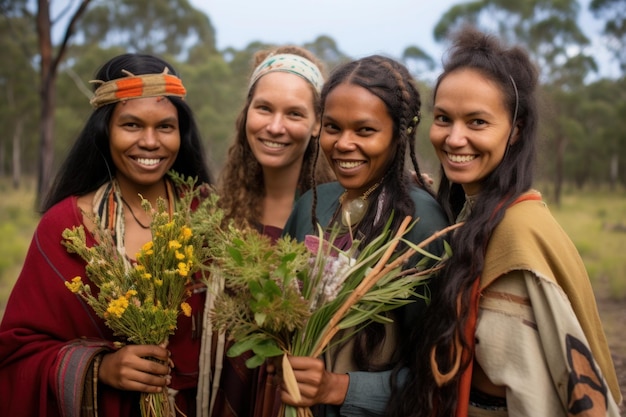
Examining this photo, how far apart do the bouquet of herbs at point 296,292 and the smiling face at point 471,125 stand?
0.94 ft

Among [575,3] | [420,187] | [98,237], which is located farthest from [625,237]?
[575,3]

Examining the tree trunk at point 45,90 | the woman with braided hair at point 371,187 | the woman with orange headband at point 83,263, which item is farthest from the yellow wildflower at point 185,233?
the tree trunk at point 45,90

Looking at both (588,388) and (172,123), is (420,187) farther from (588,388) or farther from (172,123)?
(172,123)

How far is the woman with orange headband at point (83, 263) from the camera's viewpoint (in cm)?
202

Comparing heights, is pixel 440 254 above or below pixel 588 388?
above

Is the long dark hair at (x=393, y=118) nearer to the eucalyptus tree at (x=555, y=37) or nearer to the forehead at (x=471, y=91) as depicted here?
the forehead at (x=471, y=91)

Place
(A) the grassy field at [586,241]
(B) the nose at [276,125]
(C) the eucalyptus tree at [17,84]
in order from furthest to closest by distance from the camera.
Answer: (C) the eucalyptus tree at [17,84], (A) the grassy field at [586,241], (B) the nose at [276,125]

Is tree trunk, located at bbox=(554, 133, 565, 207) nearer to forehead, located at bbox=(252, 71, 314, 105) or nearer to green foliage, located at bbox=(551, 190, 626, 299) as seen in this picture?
green foliage, located at bbox=(551, 190, 626, 299)

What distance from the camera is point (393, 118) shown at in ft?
6.62

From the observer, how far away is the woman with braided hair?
1.82 meters

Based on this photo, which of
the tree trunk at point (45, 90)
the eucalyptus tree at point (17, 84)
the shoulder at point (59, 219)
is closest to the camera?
the shoulder at point (59, 219)

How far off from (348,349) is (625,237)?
11818mm

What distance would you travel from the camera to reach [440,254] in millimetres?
1886

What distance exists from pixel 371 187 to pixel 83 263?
1195mm
